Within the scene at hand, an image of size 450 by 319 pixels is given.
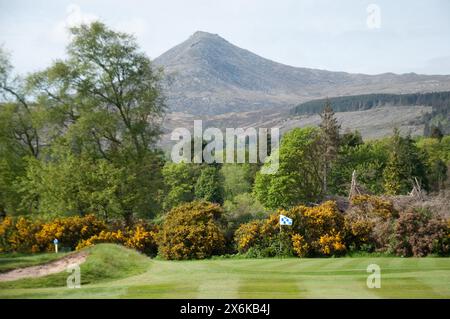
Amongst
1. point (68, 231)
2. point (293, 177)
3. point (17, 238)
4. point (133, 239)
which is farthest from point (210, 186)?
point (17, 238)

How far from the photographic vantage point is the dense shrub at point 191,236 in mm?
24672

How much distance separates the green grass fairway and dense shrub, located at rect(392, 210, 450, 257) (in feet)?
8.23

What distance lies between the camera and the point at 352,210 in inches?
1051

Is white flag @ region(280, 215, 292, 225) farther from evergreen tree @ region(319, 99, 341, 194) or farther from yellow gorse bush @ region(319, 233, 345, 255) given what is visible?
evergreen tree @ region(319, 99, 341, 194)

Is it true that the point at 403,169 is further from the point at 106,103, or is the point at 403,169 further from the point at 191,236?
the point at 191,236

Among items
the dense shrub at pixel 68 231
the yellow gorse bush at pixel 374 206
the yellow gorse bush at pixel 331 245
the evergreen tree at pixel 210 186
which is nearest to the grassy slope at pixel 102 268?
the dense shrub at pixel 68 231

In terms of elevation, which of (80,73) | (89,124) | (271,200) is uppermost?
(80,73)

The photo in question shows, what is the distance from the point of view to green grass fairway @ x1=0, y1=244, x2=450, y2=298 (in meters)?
13.1

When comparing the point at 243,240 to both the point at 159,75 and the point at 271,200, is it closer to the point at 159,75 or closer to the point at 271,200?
the point at 159,75

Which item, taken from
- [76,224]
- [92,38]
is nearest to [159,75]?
[92,38]

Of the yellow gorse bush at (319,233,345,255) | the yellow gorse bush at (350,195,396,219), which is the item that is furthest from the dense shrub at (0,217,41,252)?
the yellow gorse bush at (350,195,396,219)

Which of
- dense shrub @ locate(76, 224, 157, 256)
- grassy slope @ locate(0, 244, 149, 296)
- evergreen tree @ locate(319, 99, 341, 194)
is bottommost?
dense shrub @ locate(76, 224, 157, 256)

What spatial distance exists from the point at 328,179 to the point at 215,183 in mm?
14517

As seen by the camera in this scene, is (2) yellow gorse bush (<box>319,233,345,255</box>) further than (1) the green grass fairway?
Yes
